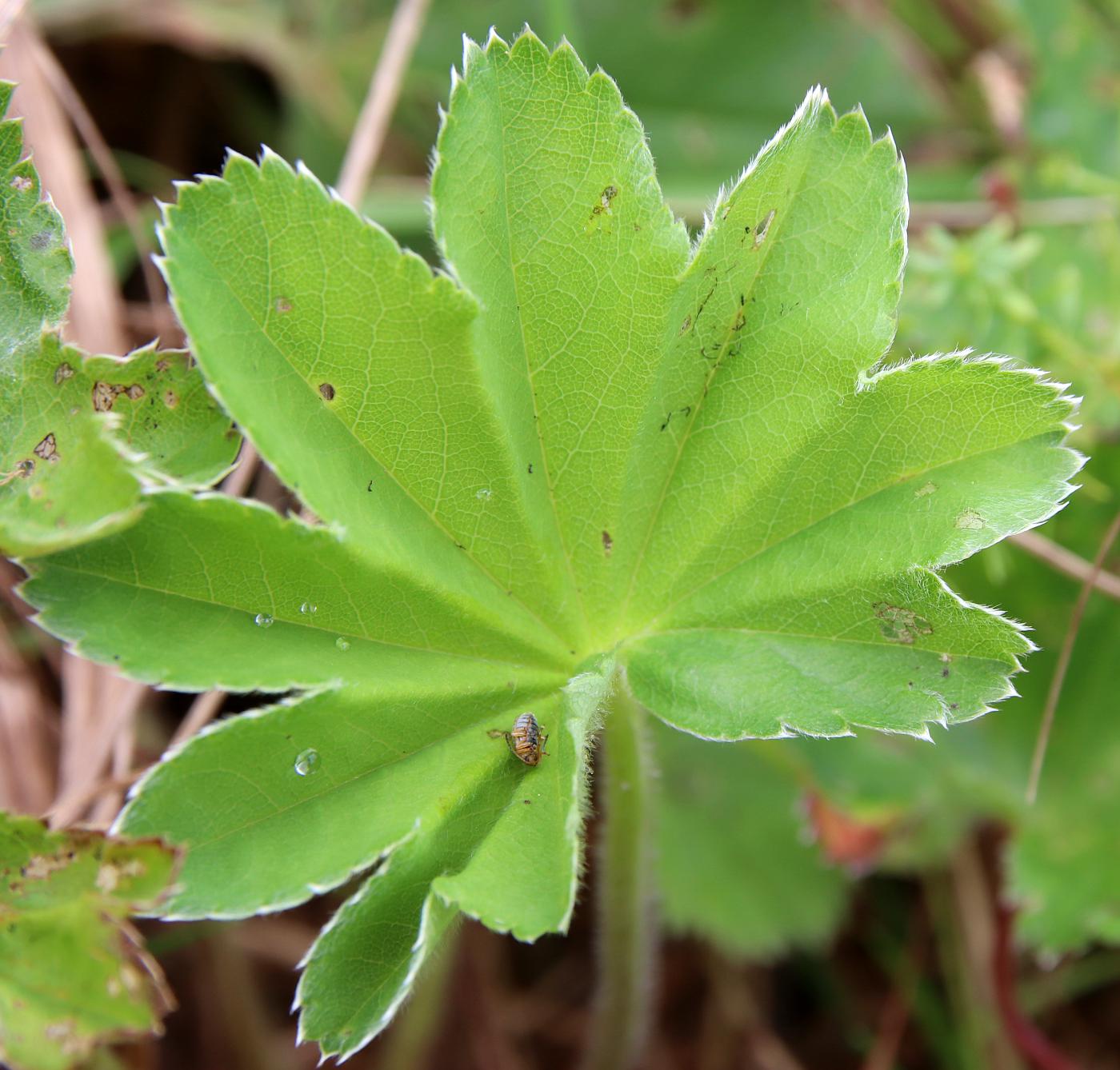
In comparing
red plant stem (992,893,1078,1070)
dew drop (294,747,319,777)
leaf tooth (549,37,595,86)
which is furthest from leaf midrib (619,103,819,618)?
red plant stem (992,893,1078,1070)

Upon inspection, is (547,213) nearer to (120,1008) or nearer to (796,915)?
(120,1008)

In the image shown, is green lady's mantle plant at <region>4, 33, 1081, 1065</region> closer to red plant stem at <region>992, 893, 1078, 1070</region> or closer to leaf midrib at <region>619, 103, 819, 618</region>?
leaf midrib at <region>619, 103, 819, 618</region>

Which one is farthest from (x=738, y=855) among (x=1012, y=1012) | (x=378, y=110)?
(x=378, y=110)

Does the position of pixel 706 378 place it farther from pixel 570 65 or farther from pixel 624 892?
pixel 624 892

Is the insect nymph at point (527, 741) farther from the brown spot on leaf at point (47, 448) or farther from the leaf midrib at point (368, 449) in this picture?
the brown spot on leaf at point (47, 448)

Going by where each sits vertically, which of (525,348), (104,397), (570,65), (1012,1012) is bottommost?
(1012,1012)

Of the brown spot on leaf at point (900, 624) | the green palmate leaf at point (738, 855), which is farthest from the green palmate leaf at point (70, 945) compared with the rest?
the green palmate leaf at point (738, 855)

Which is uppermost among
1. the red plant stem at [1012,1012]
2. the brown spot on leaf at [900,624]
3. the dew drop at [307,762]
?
the brown spot on leaf at [900,624]
